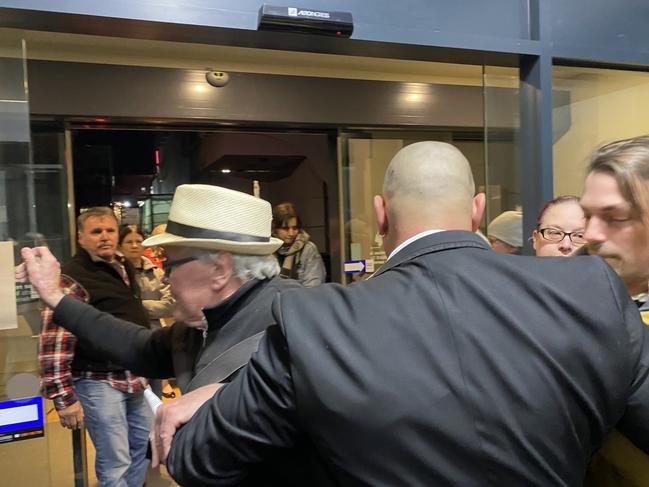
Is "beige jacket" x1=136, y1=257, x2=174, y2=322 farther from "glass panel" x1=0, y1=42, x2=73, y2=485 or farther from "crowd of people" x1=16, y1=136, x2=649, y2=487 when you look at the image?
"crowd of people" x1=16, y1=136, x2=649, y2=487

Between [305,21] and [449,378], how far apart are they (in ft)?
4.36

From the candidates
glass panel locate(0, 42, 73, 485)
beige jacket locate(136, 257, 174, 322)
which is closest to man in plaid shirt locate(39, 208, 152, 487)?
beige jacket locate(136, 257, 174, 322)

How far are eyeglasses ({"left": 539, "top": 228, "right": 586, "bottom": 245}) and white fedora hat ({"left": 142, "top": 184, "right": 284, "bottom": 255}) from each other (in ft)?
3.81

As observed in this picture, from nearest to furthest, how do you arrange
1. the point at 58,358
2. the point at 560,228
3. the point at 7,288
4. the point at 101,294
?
the point at 7,288
the point at 560,228
the point at 58,358
the point at 101,294

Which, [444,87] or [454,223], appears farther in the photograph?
[444,87]

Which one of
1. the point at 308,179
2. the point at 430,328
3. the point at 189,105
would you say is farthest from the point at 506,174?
the point at 308,179

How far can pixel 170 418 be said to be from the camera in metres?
1.05

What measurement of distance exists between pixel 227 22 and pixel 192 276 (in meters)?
0.83

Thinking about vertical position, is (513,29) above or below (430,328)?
above

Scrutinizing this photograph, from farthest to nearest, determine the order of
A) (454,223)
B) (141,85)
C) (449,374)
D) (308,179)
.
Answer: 1. (308,179)
2. (141,85)
3. (454,223)
4. (449,374)

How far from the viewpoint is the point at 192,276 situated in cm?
155

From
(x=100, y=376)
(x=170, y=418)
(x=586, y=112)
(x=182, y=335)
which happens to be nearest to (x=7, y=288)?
(x=182, y=335)

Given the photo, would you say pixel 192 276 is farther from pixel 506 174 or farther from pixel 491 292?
pixel 506 174

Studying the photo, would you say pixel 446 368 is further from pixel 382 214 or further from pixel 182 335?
pixel 182 335
